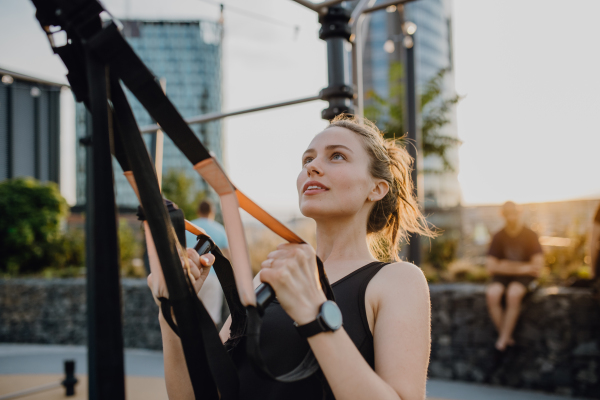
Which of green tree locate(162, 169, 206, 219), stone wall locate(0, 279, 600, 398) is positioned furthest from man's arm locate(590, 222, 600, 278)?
green tree locate(162, 169, 206, 219)

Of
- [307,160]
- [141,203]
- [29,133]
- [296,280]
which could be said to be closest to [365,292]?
[296,280]

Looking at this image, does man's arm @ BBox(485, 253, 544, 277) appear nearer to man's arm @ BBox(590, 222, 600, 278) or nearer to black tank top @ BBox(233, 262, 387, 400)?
man's arm @ BBox(590, 222, 600, 278)

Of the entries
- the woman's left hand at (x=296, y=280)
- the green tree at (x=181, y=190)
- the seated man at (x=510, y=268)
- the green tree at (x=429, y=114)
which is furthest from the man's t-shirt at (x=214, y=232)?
the green tree at (x=181, y=190)

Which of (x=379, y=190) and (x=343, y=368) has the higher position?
(x=379, y=190)

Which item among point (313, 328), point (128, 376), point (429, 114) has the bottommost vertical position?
point (128, 376)

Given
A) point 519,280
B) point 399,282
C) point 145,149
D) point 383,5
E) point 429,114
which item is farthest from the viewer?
point 429,114

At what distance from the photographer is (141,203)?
0.74 meters

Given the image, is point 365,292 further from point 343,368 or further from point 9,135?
point 9,135

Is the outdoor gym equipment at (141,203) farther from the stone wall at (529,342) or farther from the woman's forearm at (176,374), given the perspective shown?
the stone wall at (529,342)

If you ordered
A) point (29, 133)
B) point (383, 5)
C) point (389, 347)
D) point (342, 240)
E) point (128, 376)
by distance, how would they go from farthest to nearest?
point (29, 133) → point (128, 376) → point (383, 5) → point (342, 240) → point (389, 347)

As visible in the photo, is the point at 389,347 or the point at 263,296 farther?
the point at 389,347

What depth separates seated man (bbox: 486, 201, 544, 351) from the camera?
439cm

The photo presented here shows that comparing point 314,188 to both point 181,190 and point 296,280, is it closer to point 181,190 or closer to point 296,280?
point 296,280

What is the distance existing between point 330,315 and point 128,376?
4.90m
